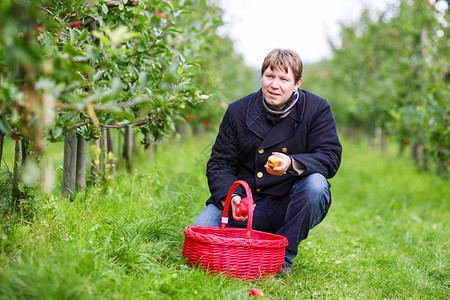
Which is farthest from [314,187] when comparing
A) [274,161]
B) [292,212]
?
[274,161]

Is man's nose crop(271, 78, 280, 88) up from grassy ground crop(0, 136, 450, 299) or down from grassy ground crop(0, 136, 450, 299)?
up

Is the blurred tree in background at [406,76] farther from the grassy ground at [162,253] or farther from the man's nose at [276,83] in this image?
the man's nose at [276,83]

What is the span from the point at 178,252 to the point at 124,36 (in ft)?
5.24

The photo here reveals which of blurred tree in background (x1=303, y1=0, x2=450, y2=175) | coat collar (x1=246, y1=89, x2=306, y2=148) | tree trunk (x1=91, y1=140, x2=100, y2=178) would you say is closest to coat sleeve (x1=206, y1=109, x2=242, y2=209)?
coat collar (x1=246, y1=89, x2=306, y2=148)

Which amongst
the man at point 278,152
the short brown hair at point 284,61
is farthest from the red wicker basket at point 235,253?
the short brown hair at point 284,61

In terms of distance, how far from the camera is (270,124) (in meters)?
3.09

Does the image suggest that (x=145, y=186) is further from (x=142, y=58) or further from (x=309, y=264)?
(x=309, y=264)

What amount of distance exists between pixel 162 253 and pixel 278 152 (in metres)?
1.01

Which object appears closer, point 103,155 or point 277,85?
point 277,85

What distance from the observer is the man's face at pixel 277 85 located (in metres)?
2.90

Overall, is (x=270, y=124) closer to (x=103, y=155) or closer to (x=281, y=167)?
(x=281, y=167)

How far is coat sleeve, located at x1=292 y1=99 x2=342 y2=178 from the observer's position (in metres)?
2.82

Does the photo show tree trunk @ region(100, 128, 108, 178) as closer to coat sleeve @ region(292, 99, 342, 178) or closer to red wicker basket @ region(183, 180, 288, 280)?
red wicker basket @ region(183, 180, 288, 280)

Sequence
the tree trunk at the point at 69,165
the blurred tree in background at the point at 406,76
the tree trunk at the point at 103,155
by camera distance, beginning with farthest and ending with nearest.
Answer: the blurred tree in background at the point at 406,76, the tree trunk at the point at 103,155, the tree trunk at the point at 69,165
